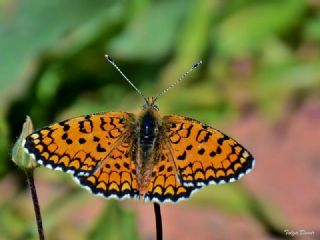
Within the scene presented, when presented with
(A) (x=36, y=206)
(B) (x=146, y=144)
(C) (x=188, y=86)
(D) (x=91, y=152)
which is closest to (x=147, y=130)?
(B) (x=146, y=144)

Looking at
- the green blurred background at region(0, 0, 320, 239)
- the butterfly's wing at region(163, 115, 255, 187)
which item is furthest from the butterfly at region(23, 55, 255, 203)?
the green blurred background at region(0, 0, 320, 239)

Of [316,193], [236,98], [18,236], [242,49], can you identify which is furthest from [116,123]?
[242,49]

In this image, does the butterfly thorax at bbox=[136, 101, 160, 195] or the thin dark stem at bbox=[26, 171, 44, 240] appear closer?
the thin dark stem at bbox=[26, 171, 44, 240]

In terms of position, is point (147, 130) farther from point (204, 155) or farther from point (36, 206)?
point (36, 206)

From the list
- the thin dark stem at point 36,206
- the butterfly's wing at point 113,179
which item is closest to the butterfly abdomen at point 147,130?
the butterfly's wing at point 113,179

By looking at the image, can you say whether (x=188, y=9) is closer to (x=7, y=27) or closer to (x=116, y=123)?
(x=7, y=27)

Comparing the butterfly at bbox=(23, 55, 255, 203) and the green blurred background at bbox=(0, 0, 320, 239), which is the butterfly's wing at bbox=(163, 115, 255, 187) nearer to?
the butterfly at bbox=(23, 55, 255, 203)

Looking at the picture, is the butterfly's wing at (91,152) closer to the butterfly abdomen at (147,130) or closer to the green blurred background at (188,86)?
the butterfly abdomen at (147,130)
